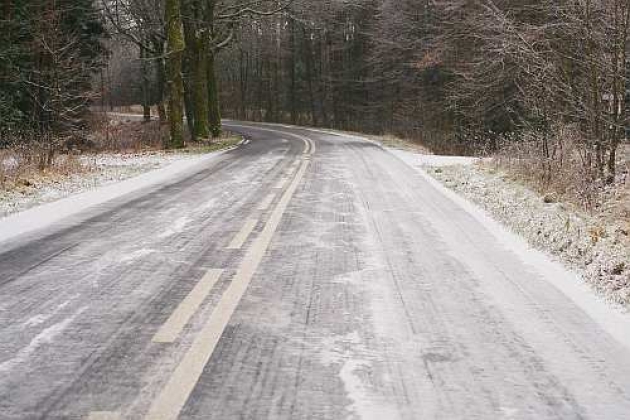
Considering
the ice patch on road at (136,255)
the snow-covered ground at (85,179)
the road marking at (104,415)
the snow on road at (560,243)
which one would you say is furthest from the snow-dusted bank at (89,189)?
the snow on road at (560,243)

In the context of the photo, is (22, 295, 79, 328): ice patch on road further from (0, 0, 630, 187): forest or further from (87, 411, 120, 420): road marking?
(0, 0, 630, 187): forest

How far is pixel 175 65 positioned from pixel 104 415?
20.0 meters

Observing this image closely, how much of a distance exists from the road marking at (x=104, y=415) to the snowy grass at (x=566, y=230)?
3974 mm

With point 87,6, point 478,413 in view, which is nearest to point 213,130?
point 87,6

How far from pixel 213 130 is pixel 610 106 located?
22.6 metres

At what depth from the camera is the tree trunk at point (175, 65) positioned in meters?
20.8

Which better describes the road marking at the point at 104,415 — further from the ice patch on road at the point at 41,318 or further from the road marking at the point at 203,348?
the ice patch on road at the point at 41,318

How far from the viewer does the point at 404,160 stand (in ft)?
57.2

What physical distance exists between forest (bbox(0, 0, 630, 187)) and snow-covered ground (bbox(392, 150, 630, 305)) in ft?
4.36

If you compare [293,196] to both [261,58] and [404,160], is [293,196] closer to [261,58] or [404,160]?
[404,160]

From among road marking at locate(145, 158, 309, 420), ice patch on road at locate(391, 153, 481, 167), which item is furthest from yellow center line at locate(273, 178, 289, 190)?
ice patch on road at locate(391, 153, 481, 167)

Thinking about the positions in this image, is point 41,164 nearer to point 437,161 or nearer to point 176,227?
point 176,227

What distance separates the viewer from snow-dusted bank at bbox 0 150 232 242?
327 inches

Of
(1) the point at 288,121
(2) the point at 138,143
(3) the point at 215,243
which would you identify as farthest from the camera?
(1) the point at 288,121
